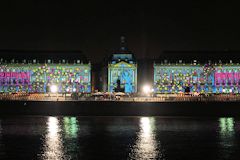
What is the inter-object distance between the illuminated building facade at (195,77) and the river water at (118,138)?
246ft

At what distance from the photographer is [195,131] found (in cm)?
5891

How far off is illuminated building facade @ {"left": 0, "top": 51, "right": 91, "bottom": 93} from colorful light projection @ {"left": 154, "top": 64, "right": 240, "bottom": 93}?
19.8 m

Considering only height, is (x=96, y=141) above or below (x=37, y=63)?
below

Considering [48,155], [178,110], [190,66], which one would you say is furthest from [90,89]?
[48,155]

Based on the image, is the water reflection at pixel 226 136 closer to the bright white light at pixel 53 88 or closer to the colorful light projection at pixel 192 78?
the bright white light at pixel 53 88

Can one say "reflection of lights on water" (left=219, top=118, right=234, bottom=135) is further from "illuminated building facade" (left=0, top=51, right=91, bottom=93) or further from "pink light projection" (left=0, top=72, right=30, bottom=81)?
"pink light projection" (left=0, top=72, right=30, bottom=81)

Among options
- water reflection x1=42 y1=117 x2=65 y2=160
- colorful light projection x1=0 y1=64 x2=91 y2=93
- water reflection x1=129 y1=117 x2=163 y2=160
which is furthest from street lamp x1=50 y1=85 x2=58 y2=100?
water reflection x1=129 y1=117 x2=163 y2=160

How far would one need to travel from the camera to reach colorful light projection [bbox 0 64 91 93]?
145 meters

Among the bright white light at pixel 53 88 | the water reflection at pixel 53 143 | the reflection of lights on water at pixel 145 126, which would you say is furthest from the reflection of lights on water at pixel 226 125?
the bright white light at pixel 53 88

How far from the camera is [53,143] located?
4997cm

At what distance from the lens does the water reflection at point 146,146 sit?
4416 cm

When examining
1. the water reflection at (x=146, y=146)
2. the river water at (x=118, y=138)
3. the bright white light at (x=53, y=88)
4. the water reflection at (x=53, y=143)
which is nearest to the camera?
the water reflection at (x=53, y=143)

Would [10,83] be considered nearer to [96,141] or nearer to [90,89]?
[90,89]

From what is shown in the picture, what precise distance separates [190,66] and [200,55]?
454 centimetres
